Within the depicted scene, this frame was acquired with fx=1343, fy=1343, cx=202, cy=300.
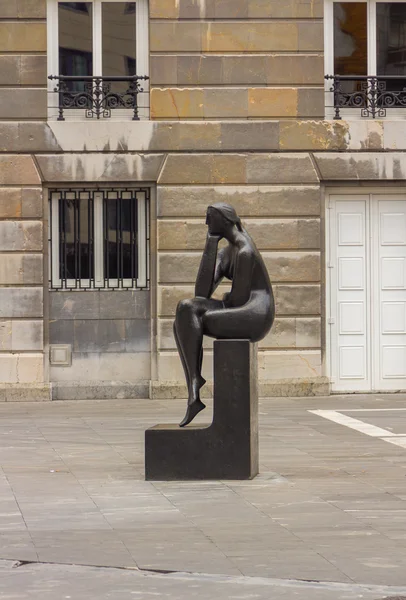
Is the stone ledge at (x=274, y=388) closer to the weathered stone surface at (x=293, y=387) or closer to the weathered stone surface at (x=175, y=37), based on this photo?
the weathered stone surface at (x=293, y=387)

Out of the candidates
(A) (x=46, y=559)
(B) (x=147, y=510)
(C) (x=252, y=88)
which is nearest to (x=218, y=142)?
(C) (x=252, y=88)

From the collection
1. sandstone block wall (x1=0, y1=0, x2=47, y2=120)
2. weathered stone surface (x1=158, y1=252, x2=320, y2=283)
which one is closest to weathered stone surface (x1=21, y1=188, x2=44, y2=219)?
sandstone block wall (x1=0, y1=0, x2=47, y2=120)

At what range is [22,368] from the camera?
19312mm

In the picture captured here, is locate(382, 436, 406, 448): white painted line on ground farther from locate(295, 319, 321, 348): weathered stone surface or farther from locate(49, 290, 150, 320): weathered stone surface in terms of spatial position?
locate(49, 290, 150, 320): weathered stone surface

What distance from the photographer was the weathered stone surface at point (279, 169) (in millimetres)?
19453

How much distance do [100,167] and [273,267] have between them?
2.89 metres

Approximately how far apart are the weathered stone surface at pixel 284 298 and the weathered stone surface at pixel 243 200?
106 cm

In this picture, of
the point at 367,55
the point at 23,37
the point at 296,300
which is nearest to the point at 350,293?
the point at 296,300

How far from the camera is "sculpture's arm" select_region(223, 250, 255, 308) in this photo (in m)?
11.3

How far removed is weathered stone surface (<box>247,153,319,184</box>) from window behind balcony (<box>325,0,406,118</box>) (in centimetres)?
110

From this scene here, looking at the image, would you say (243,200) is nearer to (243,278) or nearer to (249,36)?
(249,36)

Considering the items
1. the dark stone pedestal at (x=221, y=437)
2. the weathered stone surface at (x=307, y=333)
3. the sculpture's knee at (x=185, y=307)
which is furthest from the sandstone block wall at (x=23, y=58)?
the dark stone pedestal at (x=221, y=437)

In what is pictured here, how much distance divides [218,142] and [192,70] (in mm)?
1113

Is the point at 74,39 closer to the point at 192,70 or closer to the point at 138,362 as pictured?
the point at 192,70
